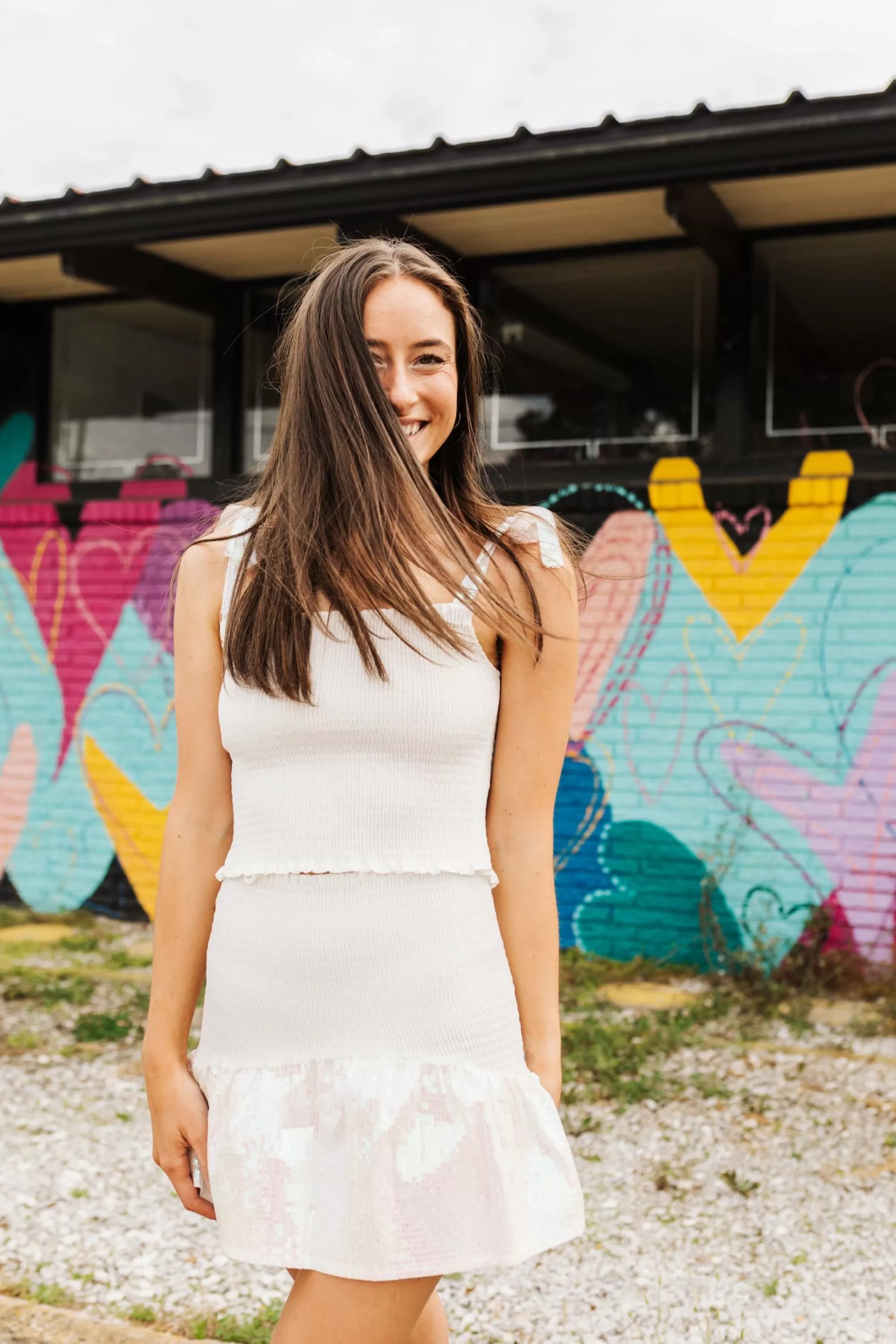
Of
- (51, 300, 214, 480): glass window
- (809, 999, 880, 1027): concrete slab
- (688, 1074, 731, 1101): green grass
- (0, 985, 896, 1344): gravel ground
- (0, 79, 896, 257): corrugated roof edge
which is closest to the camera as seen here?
(0, 985, 896, 1344): gravel ground

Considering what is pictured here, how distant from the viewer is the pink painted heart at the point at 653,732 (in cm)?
615

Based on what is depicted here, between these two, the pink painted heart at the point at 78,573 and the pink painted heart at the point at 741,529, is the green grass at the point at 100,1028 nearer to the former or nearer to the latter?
the pink painted heart at the point at 78,573

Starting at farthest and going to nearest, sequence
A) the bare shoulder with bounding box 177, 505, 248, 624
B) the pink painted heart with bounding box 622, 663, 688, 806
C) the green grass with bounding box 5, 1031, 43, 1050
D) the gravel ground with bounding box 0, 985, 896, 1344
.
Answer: the pink painted heart with bounding box 622, 663, 688, 806 < the green grass with bounding box 5, 1031, 43, 1050 < the gravel ground with bounding box 0, 985, 896, 1344 < the bare shoulder with bounding box 177, 505, 248, 624

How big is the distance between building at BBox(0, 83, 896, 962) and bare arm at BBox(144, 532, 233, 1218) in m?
3.81

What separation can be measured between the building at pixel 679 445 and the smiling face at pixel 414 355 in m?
3.80

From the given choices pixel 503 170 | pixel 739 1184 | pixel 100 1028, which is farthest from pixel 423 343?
pixel 100 1028

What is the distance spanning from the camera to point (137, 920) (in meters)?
7.37

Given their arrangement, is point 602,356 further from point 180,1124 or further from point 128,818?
point 180,1124

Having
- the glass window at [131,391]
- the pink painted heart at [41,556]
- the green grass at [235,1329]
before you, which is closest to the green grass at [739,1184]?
the green grass at [235,1329]

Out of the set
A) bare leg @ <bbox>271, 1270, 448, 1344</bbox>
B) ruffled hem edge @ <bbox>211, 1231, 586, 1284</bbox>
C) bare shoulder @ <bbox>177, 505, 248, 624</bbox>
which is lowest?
bare leg @ <bbox>271, 1270, 448, 1344</bbox>

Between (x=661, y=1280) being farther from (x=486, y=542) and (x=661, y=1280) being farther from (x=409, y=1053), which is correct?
(x=486, y=542)

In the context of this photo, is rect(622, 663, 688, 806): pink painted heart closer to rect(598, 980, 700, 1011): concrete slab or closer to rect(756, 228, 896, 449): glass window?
rect(598, 980, 700, 1011): concrete slab

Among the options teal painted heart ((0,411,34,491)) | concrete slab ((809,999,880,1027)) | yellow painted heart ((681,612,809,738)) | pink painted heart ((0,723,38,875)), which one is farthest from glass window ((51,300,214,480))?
concrete slab ((809,999,880,1027))

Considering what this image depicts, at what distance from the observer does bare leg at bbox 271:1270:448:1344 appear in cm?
137
